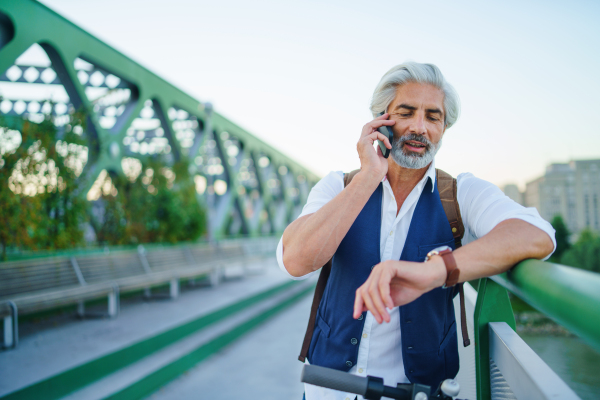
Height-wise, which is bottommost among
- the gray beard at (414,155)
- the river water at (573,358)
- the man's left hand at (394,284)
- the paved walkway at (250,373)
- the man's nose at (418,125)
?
the paved walkway at (250,373)

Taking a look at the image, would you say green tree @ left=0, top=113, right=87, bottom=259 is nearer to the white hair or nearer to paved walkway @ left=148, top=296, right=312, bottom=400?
paved walkway @ left=148, top=296, right=312, bottom=400

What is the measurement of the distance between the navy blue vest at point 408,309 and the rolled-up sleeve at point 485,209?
3.3 inches

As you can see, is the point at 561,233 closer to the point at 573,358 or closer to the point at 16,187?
the point at 573,358

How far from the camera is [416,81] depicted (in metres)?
1.43

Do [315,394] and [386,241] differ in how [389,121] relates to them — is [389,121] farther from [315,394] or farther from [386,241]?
[315,394]

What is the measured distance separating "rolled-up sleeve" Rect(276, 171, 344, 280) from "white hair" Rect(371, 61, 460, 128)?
1.04 feet

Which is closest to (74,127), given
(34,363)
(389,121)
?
(34,363)

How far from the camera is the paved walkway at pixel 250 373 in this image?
4.17 m

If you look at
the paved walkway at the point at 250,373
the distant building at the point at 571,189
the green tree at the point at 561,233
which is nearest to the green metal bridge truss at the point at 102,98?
the paved walkway at the point at 250,373

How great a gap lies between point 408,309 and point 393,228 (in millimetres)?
279

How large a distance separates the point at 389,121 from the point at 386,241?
0.43 metres

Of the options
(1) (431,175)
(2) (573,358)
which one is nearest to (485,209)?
(1) (431,175)

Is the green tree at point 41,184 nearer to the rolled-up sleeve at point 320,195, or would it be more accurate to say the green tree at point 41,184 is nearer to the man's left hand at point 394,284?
the rolled-up sleeve at point 320,195

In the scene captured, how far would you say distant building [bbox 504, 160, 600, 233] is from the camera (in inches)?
796
